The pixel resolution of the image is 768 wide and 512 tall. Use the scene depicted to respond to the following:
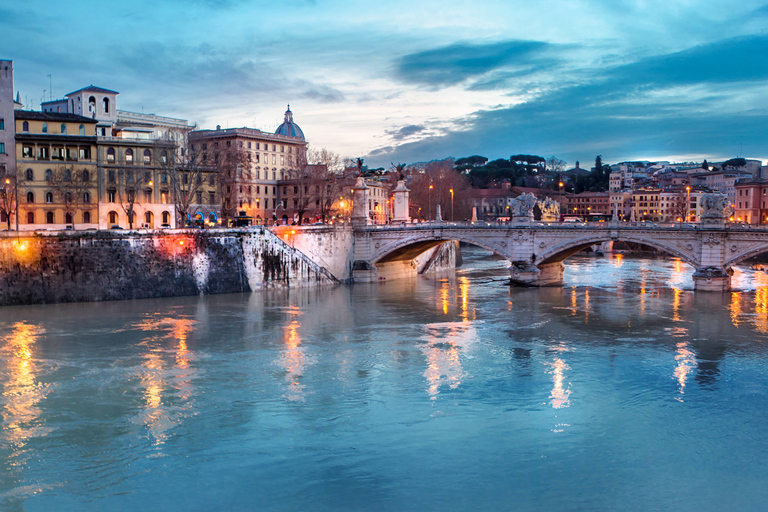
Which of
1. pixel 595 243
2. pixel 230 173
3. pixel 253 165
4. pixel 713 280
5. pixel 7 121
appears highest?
pixel 7 121

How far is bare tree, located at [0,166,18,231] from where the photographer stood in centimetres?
4000

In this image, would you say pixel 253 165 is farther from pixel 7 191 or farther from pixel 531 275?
pixel 531 275

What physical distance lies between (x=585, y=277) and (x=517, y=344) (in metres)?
22.6

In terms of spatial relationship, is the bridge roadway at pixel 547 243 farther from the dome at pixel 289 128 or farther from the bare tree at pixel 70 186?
the dome at pixel 289 128

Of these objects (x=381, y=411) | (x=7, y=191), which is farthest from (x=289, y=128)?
(x=381, y=411)

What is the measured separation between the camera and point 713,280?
36094mm

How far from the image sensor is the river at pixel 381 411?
13.2 meters

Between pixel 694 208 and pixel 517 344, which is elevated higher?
pixel 694 208

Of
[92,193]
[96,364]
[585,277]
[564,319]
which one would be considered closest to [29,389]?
[96,364]

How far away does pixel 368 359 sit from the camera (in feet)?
73.0

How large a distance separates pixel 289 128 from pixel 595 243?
50.7 m

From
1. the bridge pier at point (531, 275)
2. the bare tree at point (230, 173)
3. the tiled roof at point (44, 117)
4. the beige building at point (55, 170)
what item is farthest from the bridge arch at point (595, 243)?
the tiled roof at point (44, 117)

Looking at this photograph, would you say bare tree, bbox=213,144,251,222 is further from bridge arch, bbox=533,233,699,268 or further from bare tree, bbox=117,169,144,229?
bridge arch, bbox=533,233,699,268

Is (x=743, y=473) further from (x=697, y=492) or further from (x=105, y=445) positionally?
(x=105, y=445)
